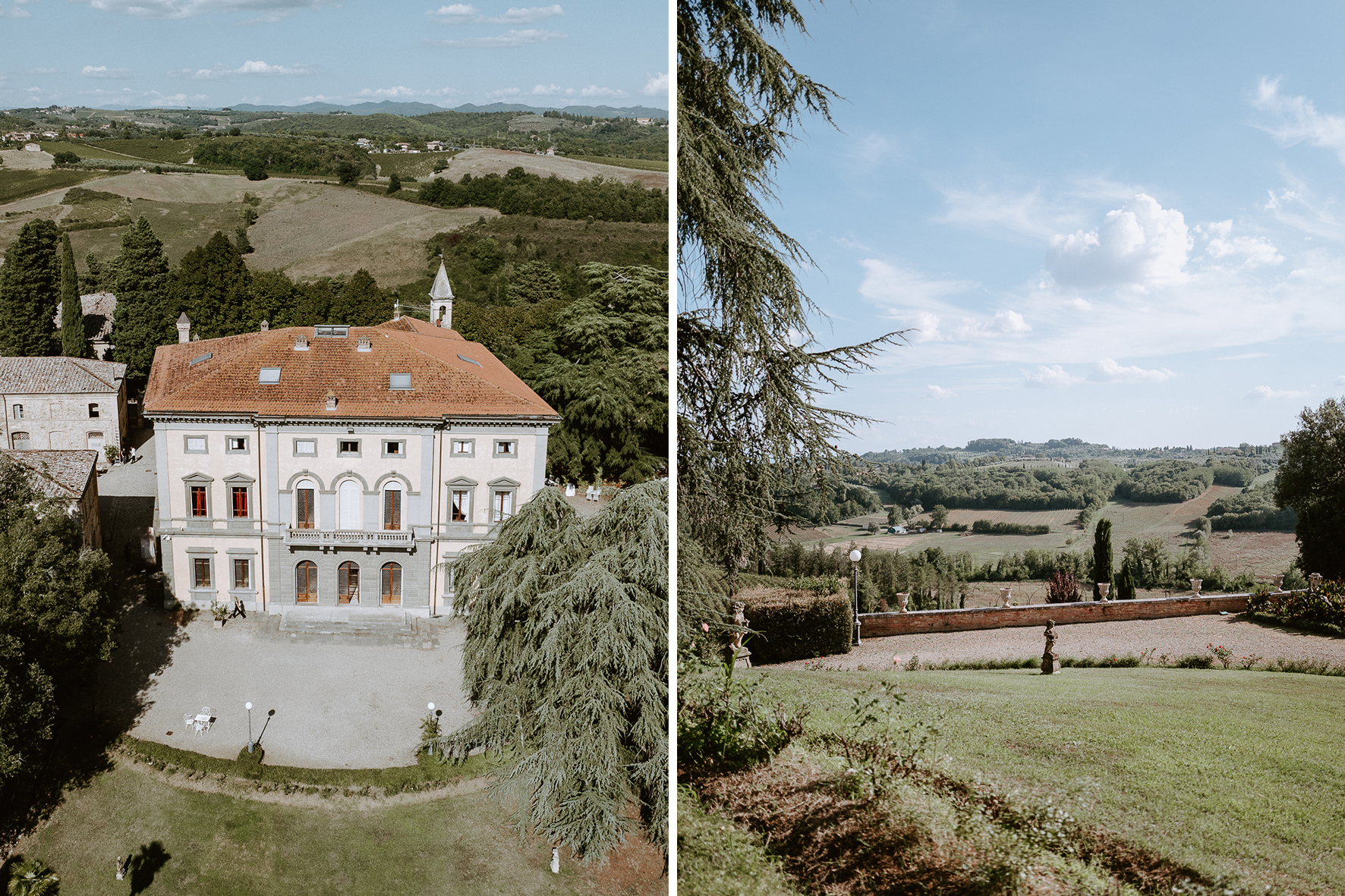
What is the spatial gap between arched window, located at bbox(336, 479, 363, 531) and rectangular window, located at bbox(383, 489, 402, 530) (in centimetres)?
24

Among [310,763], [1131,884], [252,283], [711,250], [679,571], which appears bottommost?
[310,763]

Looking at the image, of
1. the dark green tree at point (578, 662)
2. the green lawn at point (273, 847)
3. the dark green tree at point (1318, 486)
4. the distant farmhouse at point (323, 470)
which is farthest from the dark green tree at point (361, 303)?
the dark green tree at point (1318, 486)

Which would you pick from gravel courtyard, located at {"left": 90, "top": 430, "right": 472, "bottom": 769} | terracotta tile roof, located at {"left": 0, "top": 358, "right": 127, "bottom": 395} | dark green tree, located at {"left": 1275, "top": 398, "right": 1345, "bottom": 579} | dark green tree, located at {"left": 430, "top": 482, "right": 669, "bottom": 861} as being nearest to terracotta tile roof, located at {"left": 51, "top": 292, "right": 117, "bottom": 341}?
terracotta tile roof, located at {"left": 0, "top": 358, "right": 127, "bottom": 395}

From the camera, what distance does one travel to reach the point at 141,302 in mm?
6480

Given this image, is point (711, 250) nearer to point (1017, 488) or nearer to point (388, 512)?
point (1017, 488)

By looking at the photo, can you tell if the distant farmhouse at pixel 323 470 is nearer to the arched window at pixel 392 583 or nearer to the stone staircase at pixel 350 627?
the arched window at pixel 392 583

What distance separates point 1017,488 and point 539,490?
365 cm

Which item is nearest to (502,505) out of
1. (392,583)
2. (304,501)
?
(392,583)

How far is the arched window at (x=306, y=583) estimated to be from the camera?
20.9ft

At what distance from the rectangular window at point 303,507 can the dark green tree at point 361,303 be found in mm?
2614

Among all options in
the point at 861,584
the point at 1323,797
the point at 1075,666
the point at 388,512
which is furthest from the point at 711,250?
the point at 388,512

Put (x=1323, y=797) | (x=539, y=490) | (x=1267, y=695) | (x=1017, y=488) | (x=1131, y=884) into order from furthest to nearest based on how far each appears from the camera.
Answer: (x=539, y=490), (x=1017, y=488), (x=1267, y=695), (x=1323, y=797), (x=1131, y=884)

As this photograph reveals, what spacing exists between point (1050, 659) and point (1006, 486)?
2.50 ft

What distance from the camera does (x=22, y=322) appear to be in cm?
597
